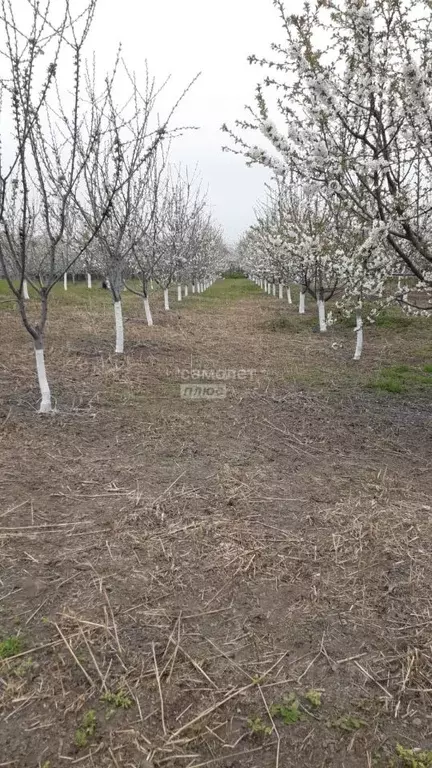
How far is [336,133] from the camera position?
14.6 ft

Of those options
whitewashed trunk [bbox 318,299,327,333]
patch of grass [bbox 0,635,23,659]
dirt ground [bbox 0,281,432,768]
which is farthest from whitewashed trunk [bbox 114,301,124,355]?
patch of grass [bbox 0,635,23,659]

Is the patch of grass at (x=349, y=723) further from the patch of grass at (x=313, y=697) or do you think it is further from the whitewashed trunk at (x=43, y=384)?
the whitewashed trunk at (x=43, y=384)

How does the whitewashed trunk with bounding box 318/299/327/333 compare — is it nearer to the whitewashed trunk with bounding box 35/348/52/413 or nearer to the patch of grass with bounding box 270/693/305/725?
the whitewashed trunk with bounding box 35/348/52/413

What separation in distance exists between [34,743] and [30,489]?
2.01 m

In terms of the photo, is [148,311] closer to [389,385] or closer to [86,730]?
[389,385]

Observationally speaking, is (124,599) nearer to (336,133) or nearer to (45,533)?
(45,533)

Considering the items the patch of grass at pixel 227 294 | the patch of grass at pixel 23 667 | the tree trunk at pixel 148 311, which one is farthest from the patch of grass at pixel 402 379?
the patch of grass at pixel 227 294

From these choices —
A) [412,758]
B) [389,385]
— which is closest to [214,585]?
[412,758]

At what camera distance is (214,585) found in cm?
249

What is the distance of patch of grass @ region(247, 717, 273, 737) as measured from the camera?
5.61 ft

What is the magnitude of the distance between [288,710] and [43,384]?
3887 millimetres

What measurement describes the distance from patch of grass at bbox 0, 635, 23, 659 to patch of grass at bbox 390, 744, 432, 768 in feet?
5.04

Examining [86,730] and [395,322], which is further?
[395,322]

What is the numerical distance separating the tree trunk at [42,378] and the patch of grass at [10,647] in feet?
10.1
